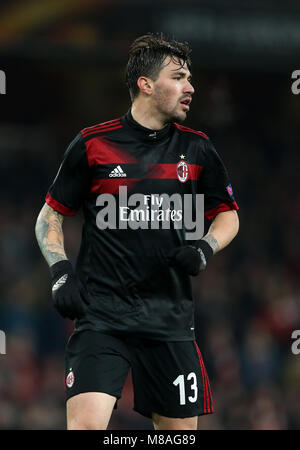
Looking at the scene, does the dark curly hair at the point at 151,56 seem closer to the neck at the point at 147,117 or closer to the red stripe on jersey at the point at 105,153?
the neck at the point at 147,117

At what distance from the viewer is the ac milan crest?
4.70 metres

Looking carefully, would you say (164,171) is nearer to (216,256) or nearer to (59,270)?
(59,270)

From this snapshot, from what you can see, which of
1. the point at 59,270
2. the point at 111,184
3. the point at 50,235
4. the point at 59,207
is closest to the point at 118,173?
the point at 111,184

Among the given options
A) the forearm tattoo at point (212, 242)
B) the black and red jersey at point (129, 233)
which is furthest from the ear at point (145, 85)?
the forearm tattoo at point (212, 242)

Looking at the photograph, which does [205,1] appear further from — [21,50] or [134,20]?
[21,50]

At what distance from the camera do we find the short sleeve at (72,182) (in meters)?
4.65

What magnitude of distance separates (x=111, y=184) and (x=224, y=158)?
859 cm

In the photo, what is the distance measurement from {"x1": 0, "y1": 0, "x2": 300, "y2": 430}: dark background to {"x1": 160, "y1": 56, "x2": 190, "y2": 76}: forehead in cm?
479

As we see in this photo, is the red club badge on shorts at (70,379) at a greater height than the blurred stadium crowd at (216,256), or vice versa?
the blurred stadium crowd at (216,256)

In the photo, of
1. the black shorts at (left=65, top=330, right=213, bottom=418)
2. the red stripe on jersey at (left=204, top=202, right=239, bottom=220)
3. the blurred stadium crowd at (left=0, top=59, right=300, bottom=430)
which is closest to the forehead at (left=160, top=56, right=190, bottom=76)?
the red stripe on jersey at (left=204, top=202, right=239, bottom=220)

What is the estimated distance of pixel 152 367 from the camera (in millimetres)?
4578

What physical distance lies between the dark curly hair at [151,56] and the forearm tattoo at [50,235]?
78 cm

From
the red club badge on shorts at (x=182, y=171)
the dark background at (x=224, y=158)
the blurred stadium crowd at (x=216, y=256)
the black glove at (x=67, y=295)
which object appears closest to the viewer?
the black glove at (x=67, y=295)

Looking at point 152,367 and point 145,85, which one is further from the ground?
point 145,85
